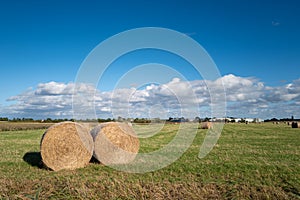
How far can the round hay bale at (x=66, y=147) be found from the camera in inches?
425

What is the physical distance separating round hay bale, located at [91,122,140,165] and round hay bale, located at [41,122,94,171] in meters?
0.44

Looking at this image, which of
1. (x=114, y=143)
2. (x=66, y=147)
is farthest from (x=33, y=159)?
(x=114, y=143)

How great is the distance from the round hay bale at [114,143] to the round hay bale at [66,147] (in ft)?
1.43

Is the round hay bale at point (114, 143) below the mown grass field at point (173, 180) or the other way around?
the other way around

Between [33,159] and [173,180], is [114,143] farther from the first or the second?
[173,180]

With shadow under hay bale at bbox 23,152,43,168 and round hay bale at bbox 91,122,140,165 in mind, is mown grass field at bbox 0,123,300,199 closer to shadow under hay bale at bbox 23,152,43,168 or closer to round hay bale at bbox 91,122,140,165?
shadow under hay bale at bbox 23,152,43,168

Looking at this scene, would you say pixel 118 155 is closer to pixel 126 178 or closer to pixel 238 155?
pixel 126 178

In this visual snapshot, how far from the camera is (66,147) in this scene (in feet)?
36.5

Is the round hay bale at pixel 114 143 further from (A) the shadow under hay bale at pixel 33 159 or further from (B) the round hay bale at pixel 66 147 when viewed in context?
(A) the shadow under hay bale at pixel 33 159

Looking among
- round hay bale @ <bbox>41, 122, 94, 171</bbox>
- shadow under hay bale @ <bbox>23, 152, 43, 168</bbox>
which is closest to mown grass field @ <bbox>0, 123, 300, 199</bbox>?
shadow under hay bale @ <bbox>23, 152, 43, 168</bbox>

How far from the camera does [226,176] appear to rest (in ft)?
28.6

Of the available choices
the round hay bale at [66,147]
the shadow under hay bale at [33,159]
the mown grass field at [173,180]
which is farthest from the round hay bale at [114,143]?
the shadow under hay bale at [33,159]

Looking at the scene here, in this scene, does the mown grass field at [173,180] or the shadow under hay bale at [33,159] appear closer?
the mown grass field at [173,180]

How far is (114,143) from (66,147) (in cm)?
195
